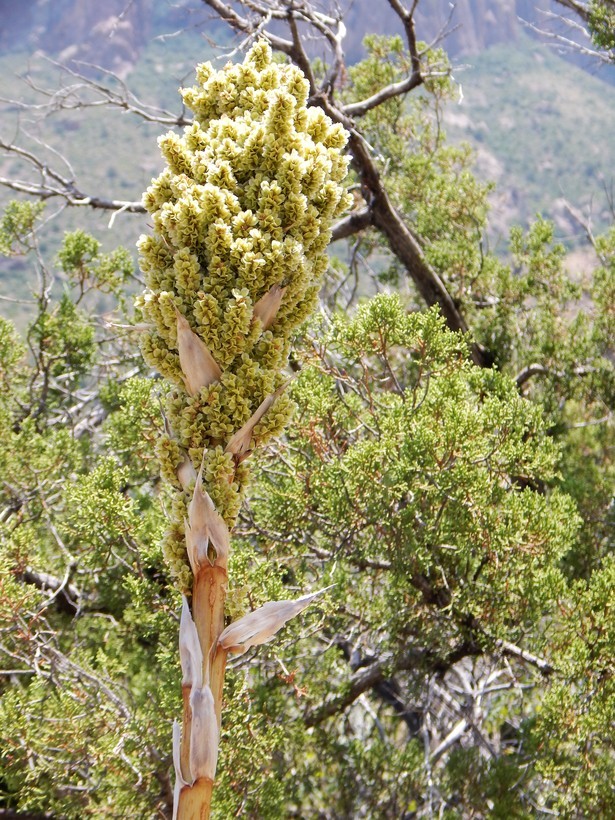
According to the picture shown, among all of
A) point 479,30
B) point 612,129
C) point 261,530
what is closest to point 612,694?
point 261,530

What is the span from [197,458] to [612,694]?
2662 millimetres

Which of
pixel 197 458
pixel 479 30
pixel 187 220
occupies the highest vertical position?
pixel 187 220

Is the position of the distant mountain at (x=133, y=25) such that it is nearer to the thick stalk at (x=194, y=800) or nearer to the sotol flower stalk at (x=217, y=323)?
the sotol flower stalk at (x=217, y=323)

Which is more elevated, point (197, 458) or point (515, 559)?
point (197, 458)

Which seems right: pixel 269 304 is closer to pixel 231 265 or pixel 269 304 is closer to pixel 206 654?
pixel 231 265

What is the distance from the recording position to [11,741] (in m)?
4.41

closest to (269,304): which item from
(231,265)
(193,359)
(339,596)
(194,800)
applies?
(231,265)

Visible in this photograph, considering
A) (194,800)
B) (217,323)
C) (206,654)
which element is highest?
(217,323)

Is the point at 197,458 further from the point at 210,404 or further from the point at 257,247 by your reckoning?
the point at 257,247

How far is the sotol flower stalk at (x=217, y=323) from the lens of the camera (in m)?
2.29

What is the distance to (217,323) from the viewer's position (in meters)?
2.37

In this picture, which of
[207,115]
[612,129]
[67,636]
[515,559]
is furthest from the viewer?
[612,129]

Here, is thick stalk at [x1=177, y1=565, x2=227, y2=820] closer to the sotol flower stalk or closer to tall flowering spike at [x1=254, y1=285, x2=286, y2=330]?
the sotol flower stalk

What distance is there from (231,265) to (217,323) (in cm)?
19
